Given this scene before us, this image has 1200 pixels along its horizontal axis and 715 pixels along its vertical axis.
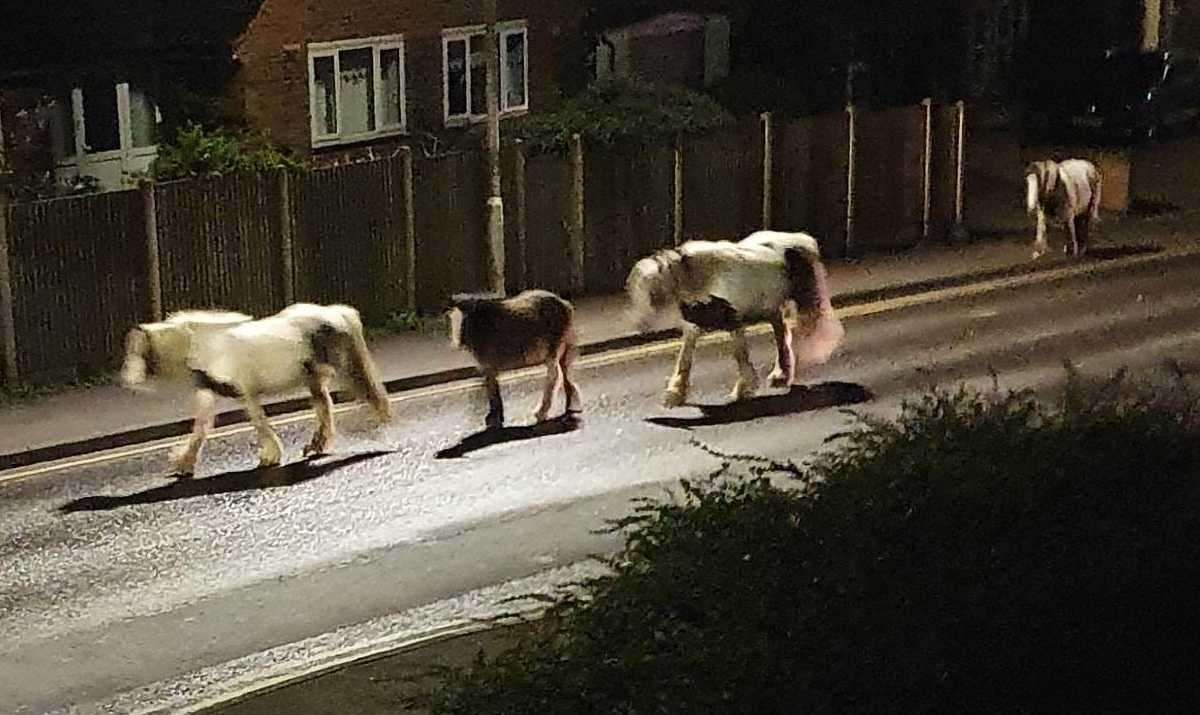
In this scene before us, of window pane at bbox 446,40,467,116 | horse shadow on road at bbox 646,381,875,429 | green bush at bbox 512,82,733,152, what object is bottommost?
horse shadow on road at bbox 646,381,875,429

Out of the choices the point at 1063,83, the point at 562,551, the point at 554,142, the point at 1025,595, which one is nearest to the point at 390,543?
the point at 562,551

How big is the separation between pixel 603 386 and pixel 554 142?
5.44m

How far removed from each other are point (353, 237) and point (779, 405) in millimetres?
5299

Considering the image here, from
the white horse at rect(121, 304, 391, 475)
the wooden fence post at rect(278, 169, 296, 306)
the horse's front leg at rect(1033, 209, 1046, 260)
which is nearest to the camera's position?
the white horse at rect(121, 304, 391, 475)

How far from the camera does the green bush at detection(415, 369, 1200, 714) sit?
6.32m

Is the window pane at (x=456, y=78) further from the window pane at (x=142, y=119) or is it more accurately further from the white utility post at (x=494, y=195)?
the white utility post at (x=494, y=195)

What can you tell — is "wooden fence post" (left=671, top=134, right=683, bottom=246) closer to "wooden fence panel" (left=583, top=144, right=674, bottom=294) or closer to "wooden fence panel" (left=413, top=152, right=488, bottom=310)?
"wooden fence panel" (left=583, top=144, right=674, bottom=294)

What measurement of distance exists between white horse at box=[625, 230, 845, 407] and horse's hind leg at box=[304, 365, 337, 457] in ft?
8.77

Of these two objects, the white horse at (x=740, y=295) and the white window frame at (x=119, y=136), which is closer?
the white horse at (x=740, y=295)

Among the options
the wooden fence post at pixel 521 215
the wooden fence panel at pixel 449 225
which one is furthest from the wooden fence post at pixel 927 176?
the wooden fence panel at pixel 449 225

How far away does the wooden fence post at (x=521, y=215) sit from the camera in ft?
65.7

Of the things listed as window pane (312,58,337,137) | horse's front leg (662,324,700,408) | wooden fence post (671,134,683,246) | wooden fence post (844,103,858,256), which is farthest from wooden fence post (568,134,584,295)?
window pane (312,58,337,137)

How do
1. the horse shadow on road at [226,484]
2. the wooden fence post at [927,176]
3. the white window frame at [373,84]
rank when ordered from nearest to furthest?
1. the horse shadow on road at [226,484]
2. the wooden fence post at [927,176]
3. the white window frame at [373,84]

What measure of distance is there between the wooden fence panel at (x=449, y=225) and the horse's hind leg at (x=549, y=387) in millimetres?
4535
